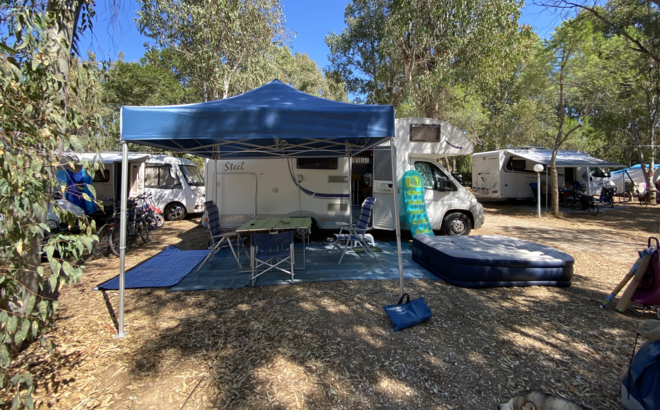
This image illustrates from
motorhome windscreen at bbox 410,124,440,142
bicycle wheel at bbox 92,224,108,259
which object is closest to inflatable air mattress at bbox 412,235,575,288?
motorhome windscreen at bbox 410,124,440,142

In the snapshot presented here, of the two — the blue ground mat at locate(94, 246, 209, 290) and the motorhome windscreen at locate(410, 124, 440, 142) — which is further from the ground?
the motorhome windscreen at locate(410, 124, 440, 142)

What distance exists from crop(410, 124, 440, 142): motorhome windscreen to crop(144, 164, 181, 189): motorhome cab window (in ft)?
24.9

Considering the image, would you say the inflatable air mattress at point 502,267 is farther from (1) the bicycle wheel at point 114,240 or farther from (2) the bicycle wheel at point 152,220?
(2) the bicycle wheel at point 152,220

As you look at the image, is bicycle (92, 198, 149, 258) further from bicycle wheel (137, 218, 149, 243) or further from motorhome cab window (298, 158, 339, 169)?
motorhome cab window (298, 158, 339, 169)

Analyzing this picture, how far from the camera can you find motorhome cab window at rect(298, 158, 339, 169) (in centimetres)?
683

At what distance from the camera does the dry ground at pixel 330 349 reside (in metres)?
2.34

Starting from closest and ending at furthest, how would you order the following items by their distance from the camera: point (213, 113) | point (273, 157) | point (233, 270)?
point (213, 113), point (233, 270), point (273, 157)

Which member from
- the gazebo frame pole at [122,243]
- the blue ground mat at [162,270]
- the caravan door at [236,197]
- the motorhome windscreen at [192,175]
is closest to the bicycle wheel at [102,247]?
the blue ground mat at [162,270]

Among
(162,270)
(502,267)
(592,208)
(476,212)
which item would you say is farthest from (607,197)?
(162,270)

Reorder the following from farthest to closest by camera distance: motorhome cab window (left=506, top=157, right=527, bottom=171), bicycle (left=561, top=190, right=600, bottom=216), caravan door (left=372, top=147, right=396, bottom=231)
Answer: motorhome cab window (left=506, top=157, right=527, bottom=171) → bicycle (left=561, top=190, right=600, bottom=216) → caravan door (left=372, top=147, right=396, bottom=231)

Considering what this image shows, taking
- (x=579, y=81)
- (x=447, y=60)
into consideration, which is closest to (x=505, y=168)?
(x=579, y=81)

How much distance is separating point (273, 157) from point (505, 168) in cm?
1159

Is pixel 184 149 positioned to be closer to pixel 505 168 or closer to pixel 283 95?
pixel 283 95

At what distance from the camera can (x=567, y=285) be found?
435 centimetres
